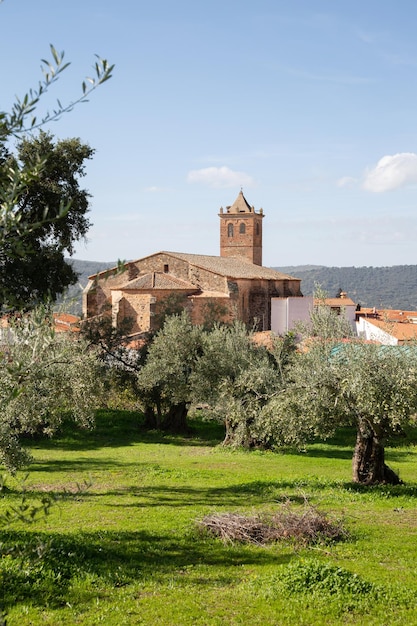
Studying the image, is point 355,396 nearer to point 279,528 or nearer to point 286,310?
point 279,528

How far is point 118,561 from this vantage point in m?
11.2

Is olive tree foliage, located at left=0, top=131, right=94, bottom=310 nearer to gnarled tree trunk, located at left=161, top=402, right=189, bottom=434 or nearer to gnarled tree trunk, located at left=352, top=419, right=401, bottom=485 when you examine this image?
gnarled tree trunk, located at left=161, top=402, right=189, bottom=434

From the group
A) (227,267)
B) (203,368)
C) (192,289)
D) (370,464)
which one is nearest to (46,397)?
(370,464)

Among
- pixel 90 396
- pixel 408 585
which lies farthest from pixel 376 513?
pixel 90 396

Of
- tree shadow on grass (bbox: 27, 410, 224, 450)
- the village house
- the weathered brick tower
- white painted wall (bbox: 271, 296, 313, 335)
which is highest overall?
the weathered brick tower

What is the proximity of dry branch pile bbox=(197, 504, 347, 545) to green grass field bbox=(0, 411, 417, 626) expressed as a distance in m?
0.23

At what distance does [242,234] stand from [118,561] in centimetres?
7564

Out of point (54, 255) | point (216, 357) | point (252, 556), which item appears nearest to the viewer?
point (252, 556)

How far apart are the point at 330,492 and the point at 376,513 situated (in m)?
2.34

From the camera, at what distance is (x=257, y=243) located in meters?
86.1

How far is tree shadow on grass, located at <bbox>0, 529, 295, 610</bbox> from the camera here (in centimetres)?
976

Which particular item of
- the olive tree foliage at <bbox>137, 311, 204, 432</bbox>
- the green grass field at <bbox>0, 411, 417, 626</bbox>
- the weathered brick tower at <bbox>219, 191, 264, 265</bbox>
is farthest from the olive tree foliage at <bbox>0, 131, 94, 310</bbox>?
the weathered brick tower at <bbox>219, 191, 264, 265</bbox>

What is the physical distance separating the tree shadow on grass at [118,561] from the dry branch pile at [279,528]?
30cm

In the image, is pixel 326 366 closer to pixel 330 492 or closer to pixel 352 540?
pixel 330 492
